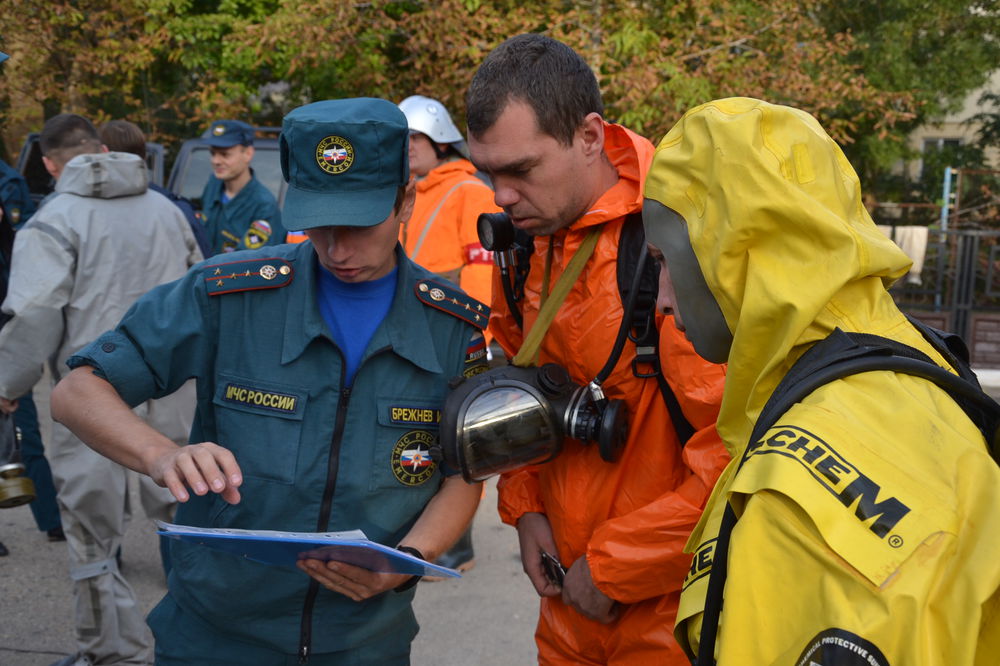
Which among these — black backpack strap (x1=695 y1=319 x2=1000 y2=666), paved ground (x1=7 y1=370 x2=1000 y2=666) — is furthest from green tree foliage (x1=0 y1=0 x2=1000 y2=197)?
black backpack strap (x1=695 y1=319 x2=1000 y2=666)

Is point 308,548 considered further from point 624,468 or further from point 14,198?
point 14,198

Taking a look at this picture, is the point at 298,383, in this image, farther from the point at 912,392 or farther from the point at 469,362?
the point at 912,392

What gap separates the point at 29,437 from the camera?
5.31 m

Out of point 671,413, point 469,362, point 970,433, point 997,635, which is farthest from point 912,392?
point 469,362

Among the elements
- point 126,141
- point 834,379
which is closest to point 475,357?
point 834,379

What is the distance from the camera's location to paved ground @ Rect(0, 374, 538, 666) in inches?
170

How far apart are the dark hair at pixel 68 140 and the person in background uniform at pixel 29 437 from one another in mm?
392

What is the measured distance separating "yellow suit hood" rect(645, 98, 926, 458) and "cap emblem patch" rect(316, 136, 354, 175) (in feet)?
2.89

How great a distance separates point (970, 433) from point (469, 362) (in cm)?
131

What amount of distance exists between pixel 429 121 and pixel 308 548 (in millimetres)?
3499

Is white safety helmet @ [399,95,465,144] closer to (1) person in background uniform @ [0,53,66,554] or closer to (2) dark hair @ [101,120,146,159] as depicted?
(2) dark hair @ [101,120,146,159]

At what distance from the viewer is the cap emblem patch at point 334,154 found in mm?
2125

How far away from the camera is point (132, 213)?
4371mm

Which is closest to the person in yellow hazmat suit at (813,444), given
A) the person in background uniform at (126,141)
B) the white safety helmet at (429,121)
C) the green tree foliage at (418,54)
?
the white safety helmet at (429,121)
